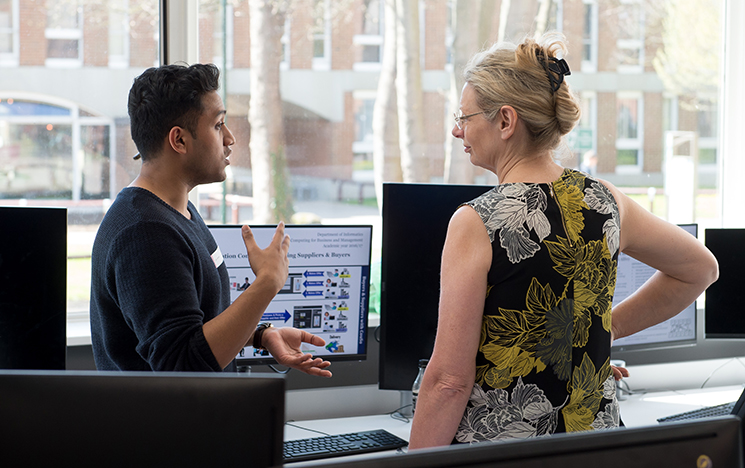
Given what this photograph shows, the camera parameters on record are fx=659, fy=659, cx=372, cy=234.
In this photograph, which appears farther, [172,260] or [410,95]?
[410,95]

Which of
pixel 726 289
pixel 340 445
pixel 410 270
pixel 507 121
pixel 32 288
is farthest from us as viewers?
pixel 726 289

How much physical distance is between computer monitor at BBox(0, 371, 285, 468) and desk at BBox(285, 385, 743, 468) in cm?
143

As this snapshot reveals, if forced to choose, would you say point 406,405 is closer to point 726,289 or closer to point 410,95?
point 726,289

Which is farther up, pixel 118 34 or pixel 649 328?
pixel 118 34

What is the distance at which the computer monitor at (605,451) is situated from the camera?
0.53 m

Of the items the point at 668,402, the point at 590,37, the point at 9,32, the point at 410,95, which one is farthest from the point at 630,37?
the point at 9,32

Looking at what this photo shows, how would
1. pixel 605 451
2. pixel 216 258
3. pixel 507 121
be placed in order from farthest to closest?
pixel 216 258 → pixel 507 121 → pixel 605 451

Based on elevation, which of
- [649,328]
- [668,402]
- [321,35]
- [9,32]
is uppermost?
[321,35]

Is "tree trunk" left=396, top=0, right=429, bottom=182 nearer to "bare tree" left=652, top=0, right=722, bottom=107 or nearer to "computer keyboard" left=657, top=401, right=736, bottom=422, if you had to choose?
"bare tree" left=652, top=0, right=722, bottom=107

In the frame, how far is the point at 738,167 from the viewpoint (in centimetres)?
332

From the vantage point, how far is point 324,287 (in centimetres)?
213

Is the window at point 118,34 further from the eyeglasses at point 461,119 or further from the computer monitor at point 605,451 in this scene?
the computer monitor at point 605,451

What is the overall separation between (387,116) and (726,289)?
156 cm

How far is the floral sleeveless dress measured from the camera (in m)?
1.20
